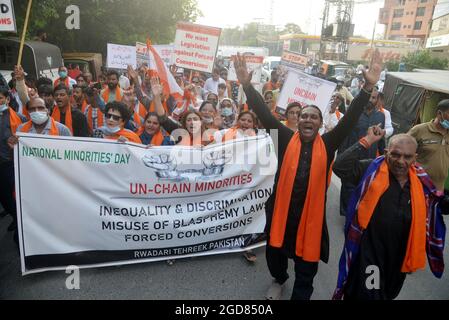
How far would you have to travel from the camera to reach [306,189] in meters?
2.88

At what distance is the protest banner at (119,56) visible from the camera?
9102 mm

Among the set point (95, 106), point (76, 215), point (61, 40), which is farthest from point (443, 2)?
point (76, 215)

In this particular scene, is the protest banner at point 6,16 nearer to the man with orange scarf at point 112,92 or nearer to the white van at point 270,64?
the man with orange scarf at point 112,92

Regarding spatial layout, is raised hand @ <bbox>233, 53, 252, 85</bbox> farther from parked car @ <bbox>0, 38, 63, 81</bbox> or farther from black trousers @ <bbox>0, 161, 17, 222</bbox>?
parked car @ <bbox>0, 38, 63, 81</bbox>

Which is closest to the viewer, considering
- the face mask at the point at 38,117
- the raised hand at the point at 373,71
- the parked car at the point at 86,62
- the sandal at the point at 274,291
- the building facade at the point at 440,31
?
the raised hand at the point at 373,71

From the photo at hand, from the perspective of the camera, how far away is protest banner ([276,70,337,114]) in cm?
497

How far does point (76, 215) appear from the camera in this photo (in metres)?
3.33

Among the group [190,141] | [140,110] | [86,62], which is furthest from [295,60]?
[86,62]

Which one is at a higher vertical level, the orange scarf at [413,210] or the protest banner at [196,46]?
the protest banner at [196,46]

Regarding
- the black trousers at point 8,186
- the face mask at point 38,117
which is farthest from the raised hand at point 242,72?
the black trousers at point 8,186

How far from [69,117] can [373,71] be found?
3.60 meters

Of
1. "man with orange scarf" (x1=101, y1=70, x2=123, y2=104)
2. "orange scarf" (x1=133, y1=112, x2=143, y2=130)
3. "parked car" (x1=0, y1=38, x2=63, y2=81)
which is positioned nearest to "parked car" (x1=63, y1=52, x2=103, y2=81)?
"parked car" (x1=0, y1=38, x2=63, y2=81)

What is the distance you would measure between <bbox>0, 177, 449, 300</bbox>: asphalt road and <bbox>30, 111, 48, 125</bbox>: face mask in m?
1.38
